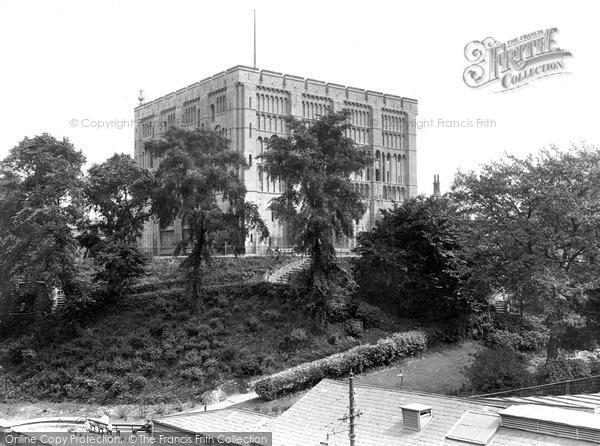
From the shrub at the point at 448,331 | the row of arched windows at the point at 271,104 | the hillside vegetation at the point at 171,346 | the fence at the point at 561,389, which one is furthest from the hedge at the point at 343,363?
the row of arched windows at the point at 271,104

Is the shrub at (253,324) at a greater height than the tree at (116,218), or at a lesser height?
lesser

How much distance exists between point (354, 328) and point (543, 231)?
12130mm

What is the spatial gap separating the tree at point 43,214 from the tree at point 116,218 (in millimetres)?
2044

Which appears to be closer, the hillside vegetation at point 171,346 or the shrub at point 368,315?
the hillside vegetation at point 171,346

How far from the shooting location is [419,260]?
1491 inches

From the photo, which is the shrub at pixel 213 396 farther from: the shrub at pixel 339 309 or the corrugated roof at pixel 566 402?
the corrugated roof at pixel 566 402

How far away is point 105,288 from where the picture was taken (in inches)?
1622

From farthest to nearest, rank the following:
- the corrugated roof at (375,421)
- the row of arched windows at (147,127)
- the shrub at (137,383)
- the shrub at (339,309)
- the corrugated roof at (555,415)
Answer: the row of arched windows at (147,127) → the shrub at (339,309) → the shrub at (137,383) → the corrugated roof at (375,421) → the corrugated roof at (555,415)

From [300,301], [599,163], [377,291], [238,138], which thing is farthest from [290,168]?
[238,138]

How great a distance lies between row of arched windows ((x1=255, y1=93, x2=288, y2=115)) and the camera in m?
59.3

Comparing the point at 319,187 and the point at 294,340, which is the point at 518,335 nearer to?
the point at 294,340

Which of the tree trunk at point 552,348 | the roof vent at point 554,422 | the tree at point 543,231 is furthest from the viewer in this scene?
the tree trunk at point 552,348

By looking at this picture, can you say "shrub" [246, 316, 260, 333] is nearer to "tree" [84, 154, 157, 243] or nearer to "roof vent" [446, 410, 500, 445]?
"tree" [84, 154, 157, 243]

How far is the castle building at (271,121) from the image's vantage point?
191 feet
